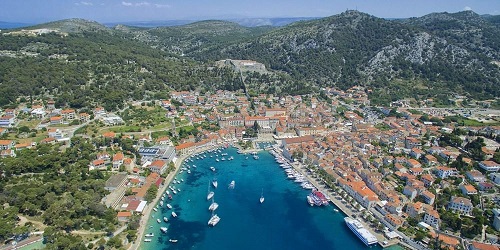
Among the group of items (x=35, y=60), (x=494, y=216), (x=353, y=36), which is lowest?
(x=494, y=216)

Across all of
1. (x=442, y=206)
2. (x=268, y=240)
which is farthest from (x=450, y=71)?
(x=268, y=240)

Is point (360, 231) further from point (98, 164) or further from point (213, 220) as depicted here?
point (98, 164)

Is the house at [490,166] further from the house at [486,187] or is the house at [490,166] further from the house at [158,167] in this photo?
the house at [158,167]

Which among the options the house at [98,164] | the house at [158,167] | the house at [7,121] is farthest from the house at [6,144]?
the house at [158,167]

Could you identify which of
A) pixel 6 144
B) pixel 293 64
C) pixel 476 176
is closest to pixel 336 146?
pixel 476 176

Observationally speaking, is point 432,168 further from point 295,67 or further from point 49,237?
point 295,67

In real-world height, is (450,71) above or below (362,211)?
above
